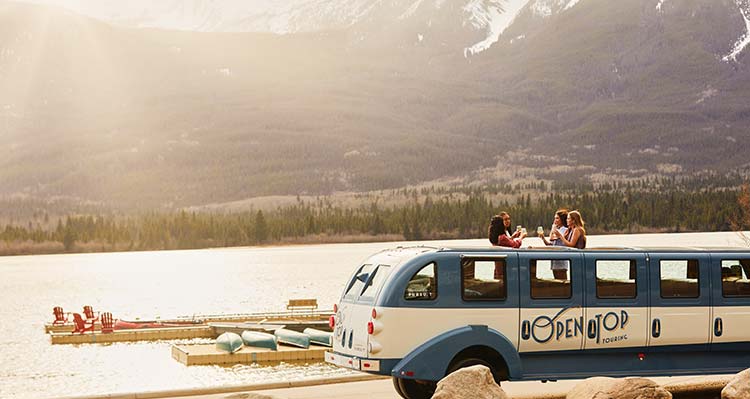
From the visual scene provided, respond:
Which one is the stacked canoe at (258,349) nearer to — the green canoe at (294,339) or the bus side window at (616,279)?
the green canoe at (294,339)

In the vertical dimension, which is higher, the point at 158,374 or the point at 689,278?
the point at 689,278

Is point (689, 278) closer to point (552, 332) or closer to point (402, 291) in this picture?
point (552, 332)

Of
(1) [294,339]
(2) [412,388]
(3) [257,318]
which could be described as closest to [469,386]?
(2) [412,388]

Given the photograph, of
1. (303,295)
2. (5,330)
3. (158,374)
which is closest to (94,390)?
(158,374)

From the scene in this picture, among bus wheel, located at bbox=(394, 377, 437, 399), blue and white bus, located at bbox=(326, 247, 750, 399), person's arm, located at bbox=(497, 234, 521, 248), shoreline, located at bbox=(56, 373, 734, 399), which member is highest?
person's arm, located at bbox=(497, 234, 521, 248)

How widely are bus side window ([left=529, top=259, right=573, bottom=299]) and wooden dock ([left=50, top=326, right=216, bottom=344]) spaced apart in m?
47.5

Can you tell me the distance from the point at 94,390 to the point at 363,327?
106ft

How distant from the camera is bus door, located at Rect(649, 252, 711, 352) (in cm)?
1897

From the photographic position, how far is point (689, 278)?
762 inches

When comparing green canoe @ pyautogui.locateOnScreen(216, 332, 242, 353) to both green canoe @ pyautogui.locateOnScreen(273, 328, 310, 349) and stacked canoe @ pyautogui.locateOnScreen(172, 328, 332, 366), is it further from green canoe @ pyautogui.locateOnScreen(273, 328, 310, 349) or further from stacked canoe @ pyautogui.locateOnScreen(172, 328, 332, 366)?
green canoe @ pyautogui.locateOnScreen(273, 328, 310, 349)

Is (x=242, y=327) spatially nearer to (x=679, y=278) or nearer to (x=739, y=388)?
(x=679, y=278)

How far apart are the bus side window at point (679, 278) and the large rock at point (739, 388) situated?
8.93ft

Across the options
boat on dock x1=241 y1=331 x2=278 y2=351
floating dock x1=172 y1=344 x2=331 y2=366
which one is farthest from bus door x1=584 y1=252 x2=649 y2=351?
boat on dock x1=241 y1=331 x2=278 y2=351

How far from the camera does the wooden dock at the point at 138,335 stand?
64125 mm
